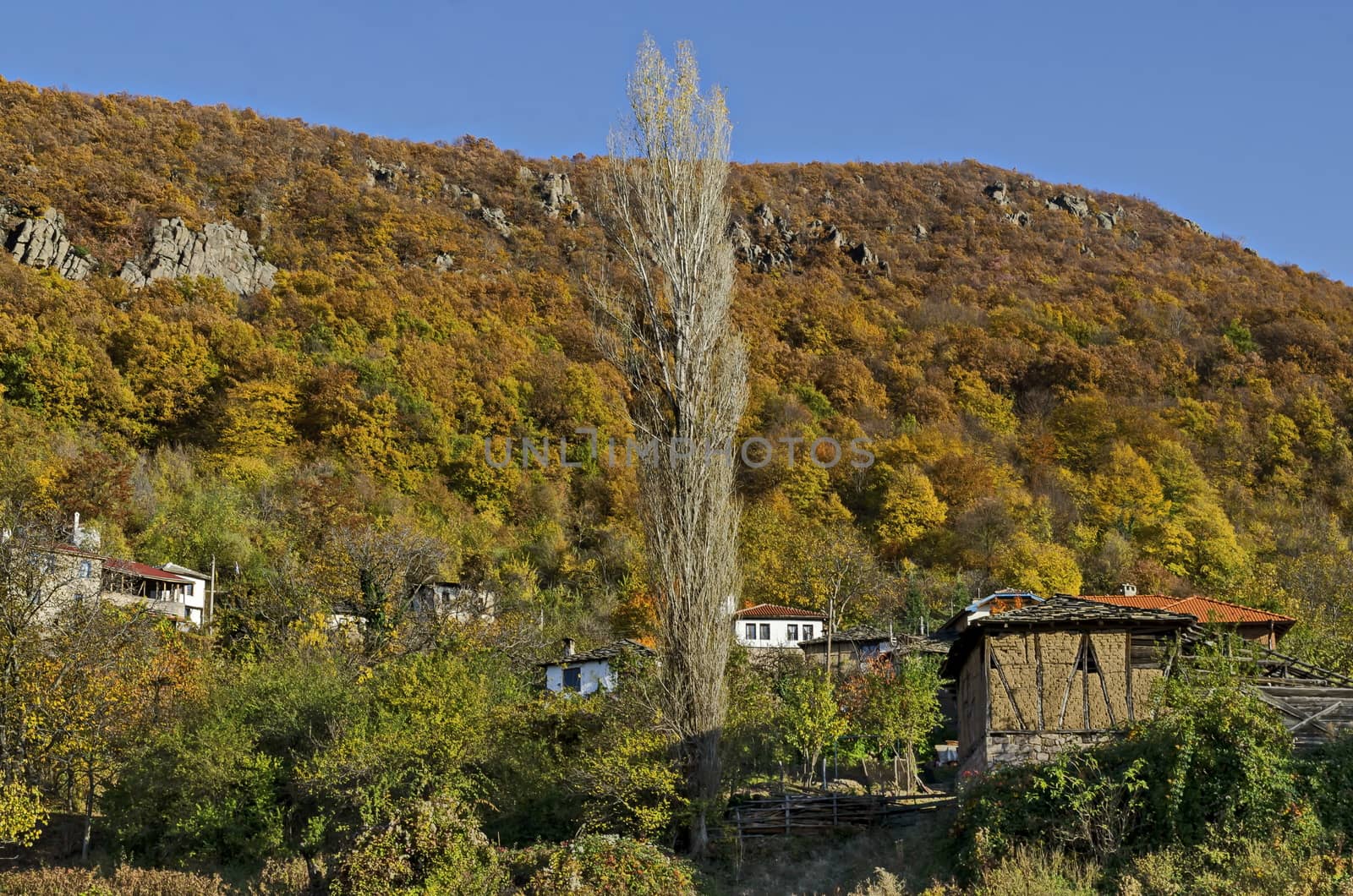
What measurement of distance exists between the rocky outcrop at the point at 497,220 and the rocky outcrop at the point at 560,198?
3798 mm

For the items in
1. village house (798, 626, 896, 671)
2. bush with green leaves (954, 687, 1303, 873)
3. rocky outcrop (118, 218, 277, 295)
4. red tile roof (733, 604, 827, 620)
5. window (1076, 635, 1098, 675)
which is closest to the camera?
bush with green leaves (954, 687, 1303, 873)

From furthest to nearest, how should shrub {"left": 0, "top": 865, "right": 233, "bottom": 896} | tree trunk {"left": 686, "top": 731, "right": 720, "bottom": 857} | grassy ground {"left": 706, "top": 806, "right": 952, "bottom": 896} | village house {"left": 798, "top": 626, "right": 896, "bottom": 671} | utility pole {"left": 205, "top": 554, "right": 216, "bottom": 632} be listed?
utility pole {"left": 205, "top": 554, "right": 216, "bottom": 632} → village house {"left": 798, "top": 626, "right": 896, "bottom": 671} → tree trunk {"left": 686, "top": 731, "right": 720, "bottom": 857} → grassy ground {"left": 706, "top": 806, "right": 952, "bottom": 896} → shrub {"left": 0, "top": 865, "right": 233, "bottom": 896}

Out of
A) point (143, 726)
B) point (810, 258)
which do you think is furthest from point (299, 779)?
point (810, 258)

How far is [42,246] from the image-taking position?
66.3 m

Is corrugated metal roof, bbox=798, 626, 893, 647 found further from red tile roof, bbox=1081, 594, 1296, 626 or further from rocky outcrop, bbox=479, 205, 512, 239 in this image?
rocky outcrop, bbox=479, 205, 512, 239

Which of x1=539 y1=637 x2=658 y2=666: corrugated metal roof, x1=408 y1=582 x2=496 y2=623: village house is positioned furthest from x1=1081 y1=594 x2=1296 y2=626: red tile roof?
x1=408 y1=582 x2=496 y2=623: village house

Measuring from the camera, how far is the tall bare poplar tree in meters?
19.6

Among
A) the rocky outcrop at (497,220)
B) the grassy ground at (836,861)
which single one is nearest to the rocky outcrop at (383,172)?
the rocky outcrop at (497,220)

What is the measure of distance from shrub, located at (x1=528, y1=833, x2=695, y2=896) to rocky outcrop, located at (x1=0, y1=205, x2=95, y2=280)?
5923cm

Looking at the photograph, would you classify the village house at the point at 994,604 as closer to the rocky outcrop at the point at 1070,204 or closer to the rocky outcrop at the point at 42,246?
the rocky outcrop at the point at 42,246

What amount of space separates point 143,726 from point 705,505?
42.3ft

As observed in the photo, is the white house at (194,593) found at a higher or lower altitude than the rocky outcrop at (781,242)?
lower

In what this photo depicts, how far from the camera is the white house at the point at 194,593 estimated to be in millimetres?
41094

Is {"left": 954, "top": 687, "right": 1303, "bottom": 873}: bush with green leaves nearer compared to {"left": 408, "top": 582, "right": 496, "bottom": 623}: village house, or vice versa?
{"left": 954, "top": 687, "right": 1303, "bottom": 873}: bush with green leaves
